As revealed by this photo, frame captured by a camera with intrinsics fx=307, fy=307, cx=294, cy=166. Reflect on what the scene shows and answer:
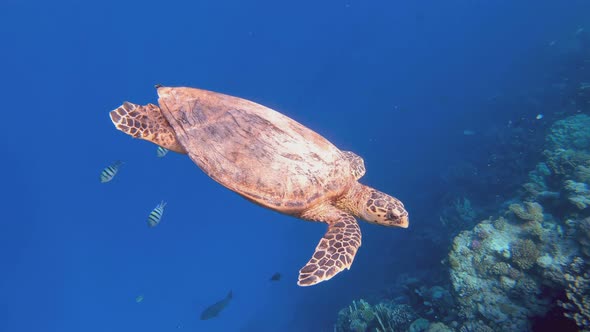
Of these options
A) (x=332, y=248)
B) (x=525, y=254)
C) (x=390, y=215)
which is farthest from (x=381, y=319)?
(x=332, y=248)

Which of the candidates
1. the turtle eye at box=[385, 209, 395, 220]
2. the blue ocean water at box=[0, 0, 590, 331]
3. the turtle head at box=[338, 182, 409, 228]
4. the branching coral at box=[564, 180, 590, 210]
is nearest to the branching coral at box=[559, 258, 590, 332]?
the blue ocean water at box=[0, 0, 590, 331]

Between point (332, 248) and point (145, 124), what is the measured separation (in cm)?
376

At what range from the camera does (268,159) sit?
470 centimetres

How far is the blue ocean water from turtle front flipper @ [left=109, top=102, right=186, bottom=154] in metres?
7.10

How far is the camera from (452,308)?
7.24 m

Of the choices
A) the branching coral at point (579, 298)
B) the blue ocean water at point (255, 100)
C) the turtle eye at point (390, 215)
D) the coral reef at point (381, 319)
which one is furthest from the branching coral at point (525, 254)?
the coral reef at point (381, 319)

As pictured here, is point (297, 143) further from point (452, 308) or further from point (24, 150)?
point (24, 150)

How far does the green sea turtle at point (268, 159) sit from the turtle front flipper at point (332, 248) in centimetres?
1

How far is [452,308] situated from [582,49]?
30.3 metres

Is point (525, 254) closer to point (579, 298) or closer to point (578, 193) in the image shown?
point (579, 298)

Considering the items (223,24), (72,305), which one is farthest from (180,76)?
(72,305)

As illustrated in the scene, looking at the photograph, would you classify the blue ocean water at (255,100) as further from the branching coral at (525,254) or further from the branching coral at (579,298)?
the branching coral at (525,254)

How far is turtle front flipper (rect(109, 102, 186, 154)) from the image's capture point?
5.19 metres

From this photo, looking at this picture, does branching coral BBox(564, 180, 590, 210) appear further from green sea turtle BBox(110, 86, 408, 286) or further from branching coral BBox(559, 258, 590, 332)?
green sea turtle BBox(110, 86, 408, 286)
